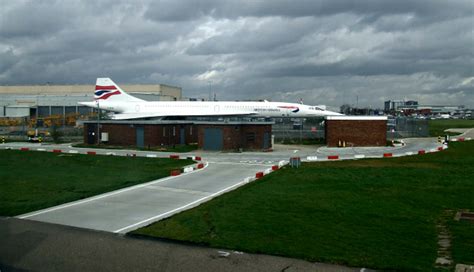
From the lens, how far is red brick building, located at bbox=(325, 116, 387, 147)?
161ft

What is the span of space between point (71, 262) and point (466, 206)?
13.6 metres

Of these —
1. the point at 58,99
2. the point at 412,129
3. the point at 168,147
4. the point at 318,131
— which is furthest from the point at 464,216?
the point at 58,99

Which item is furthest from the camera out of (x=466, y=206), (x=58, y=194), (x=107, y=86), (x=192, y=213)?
(x=107, y=86)

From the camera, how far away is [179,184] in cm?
2389

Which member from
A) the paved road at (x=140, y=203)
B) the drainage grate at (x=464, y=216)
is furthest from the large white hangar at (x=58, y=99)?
the drainage grate at (x=464, y=216)

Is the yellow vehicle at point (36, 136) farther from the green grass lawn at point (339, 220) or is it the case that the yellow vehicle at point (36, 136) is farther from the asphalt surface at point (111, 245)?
the asphalt surface at point (111, 245)

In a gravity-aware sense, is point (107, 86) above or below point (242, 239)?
above

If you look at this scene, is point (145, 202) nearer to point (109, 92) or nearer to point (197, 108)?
point (197, 108)

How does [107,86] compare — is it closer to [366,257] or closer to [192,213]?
[192,213]

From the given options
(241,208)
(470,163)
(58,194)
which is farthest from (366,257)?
(470,163)

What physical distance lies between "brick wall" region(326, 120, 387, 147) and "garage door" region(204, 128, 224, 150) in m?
11.4

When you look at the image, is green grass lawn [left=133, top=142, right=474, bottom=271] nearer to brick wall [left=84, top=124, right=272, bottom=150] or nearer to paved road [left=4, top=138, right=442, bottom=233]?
paved road [left=4, top=138, right=442, bottom=233]

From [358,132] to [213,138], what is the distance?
14646mm

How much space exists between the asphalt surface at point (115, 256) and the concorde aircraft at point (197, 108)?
5396cm
